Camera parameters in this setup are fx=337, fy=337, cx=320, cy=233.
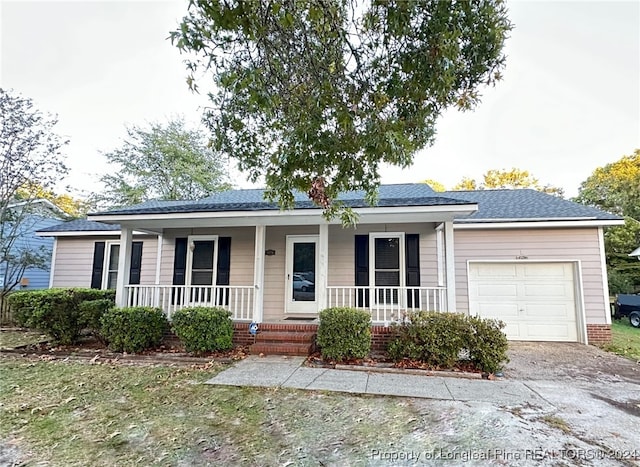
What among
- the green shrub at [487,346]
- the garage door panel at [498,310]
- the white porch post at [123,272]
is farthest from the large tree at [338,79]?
the garage door panel at [498,310]

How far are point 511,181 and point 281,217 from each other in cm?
2448

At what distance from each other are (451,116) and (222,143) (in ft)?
11.2

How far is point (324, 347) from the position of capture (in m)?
6.21

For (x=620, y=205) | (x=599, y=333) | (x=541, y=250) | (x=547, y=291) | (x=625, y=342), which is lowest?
(x=625, y=342)

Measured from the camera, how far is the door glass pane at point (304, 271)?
8.64 metres

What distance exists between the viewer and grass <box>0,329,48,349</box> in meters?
7.63

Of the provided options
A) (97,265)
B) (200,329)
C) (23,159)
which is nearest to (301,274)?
(200,329)

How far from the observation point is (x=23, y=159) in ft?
34.6

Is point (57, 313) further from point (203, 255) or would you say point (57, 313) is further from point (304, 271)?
point (304, 271)

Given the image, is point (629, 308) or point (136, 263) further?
point (629, 308)

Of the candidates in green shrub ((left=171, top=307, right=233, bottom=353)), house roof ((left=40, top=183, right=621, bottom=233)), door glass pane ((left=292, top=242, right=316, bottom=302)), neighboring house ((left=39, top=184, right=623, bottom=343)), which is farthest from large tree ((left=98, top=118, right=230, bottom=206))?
green shrub ((left=171, top=307, right=233, bottom=353))

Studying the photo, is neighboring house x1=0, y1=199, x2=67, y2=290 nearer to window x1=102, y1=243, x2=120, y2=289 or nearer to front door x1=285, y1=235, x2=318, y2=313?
window x1=102, y1=243, x2=120, y2=289

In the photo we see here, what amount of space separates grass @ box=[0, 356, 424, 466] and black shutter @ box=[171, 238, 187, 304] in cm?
415

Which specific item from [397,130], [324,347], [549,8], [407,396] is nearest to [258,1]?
[397,130]
